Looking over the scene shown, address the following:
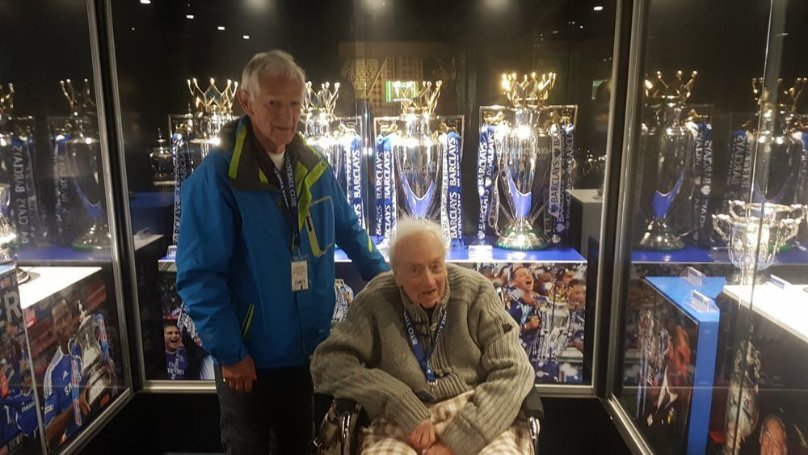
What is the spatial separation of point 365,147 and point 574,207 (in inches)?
41.0

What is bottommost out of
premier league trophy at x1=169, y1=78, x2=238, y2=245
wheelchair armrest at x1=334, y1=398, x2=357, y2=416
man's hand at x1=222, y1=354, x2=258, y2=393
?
wheelchair armrest at x1=334, y1=398, x2=357, y2=416

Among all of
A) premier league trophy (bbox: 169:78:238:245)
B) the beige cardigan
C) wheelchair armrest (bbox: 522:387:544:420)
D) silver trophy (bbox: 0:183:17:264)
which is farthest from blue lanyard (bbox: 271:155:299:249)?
premier league trophy (bbox: 169:78:238:245)

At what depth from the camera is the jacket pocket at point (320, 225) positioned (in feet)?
6.34

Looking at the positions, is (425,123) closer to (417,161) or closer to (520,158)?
(417,161)

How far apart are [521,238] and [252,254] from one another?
1504 millimetres

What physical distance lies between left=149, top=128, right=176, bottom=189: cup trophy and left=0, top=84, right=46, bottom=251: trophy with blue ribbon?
0.61 m

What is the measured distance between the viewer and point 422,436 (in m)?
1.75

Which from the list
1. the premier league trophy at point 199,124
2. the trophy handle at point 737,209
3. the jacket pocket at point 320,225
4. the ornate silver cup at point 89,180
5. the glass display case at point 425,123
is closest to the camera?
the jacket pocket at point 320,225

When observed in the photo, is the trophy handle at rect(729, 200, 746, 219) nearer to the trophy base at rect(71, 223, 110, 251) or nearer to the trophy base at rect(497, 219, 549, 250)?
the trophy base at rect(497, 219, 549, 250)

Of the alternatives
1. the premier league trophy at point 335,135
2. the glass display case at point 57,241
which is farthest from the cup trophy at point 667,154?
the glass display case at point 57,241

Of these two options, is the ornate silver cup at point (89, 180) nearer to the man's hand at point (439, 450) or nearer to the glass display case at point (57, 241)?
the glass display case at point (57, 241)

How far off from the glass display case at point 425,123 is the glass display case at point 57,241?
159 mm

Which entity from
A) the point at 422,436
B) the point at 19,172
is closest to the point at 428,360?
the point at 422,436

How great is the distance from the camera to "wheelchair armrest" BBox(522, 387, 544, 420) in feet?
5.72
